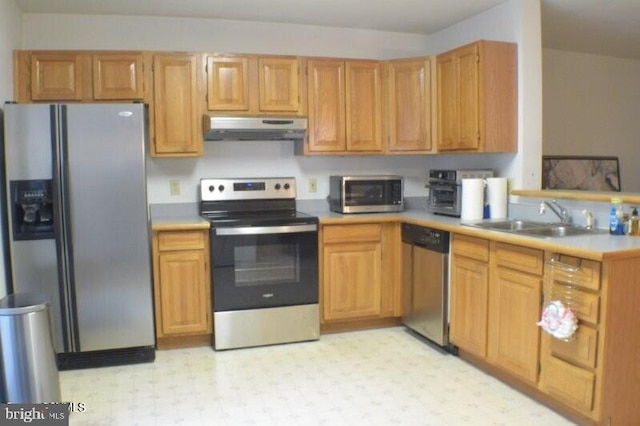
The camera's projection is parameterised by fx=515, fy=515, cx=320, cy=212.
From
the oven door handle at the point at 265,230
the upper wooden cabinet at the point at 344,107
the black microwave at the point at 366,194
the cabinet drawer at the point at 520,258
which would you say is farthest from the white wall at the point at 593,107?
the oven door handle at the point at 265,230

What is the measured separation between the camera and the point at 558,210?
3207 millimetres

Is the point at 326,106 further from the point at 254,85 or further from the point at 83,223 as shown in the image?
the point at 83,223

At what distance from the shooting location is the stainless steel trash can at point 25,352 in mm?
2477

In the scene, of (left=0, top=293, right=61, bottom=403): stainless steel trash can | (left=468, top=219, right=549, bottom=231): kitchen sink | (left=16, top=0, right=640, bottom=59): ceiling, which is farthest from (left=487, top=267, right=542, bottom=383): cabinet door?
(left=0, top=293, right=61, bottom=403): stainless steel trash can

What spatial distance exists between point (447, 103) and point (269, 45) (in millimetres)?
1492

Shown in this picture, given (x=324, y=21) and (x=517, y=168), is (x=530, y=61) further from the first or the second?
(x=324, y=21)

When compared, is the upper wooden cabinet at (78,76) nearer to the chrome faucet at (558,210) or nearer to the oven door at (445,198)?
the oven door at (445,198)

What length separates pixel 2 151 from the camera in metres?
3.15

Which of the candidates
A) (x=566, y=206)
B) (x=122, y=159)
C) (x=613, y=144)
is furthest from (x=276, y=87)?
(x=613, y=144)

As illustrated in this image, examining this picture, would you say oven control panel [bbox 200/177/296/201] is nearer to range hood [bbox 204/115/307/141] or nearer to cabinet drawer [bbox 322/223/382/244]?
range hood [bbox 204/115/307/141]

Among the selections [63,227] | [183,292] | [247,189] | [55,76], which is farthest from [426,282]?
[55,76]

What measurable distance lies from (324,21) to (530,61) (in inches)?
62.8

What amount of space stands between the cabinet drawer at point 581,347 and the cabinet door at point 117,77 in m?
3.08

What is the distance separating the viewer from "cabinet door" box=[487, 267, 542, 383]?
267cm
